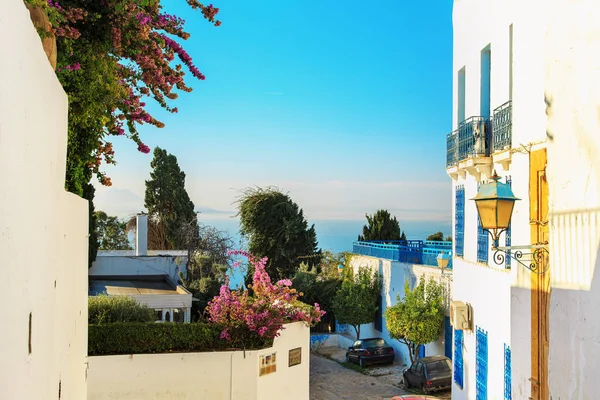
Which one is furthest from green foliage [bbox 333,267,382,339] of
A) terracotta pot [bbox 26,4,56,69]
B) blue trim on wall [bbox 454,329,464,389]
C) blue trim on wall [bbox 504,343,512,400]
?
terracotta pot [bbox 26,4,56,69]

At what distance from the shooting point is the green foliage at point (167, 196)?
36.9m

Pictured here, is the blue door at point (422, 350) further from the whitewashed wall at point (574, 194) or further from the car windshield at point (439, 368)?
the whitewashed wall at point (574, 194)

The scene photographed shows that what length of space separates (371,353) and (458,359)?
8.50 metres

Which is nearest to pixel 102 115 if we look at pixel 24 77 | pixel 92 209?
pixel 24 77

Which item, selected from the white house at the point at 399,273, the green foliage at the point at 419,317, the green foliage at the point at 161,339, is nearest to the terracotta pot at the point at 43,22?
the green foliage at the point at 161,339

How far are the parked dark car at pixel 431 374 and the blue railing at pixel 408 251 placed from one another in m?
3.31

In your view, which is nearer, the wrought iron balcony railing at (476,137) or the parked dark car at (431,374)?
the wrought iron balcony railing at (476,137)

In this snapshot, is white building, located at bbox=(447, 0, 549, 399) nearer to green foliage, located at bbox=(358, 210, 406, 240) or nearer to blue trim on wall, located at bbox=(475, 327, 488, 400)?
blue trim on wall, located at bbox=(475, 327, 488, 400)

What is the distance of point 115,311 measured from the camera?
11727 mm

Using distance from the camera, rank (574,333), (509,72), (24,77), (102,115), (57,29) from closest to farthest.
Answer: (24,77) < (574,333) < (57,29) < (102,115) < (509,72)

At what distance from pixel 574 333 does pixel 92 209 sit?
15.6 m

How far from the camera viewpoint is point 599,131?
4594mm

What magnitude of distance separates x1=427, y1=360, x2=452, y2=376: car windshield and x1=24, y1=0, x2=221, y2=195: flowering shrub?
448 inches

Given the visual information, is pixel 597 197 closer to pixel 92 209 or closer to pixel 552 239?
pixel 552 239
